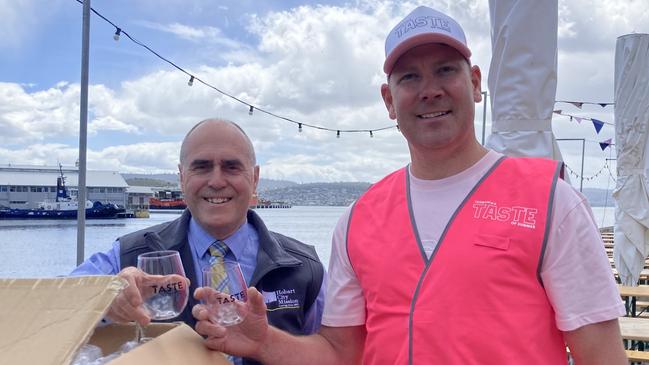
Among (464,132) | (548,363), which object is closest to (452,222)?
(464,132)

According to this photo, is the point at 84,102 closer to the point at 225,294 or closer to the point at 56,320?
the point at 225,294

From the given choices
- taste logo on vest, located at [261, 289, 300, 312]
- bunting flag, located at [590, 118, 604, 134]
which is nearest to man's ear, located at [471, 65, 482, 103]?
taste logo on vest, located at [261, 289, 300, 312]

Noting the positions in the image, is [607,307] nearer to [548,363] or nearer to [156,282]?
[548,363]

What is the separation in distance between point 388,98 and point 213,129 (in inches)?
31.2

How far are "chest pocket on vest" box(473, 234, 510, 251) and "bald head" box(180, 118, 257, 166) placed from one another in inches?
44.4

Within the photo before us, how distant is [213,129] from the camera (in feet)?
7.36

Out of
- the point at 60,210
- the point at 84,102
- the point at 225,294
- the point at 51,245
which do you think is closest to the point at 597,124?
the point at 84,102

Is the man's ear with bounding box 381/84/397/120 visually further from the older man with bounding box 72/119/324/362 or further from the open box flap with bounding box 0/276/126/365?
the open box flap with bounding box 0/276/126/365

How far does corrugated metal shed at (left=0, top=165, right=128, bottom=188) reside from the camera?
4959cm

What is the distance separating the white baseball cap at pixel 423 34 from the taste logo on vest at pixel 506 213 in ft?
1.53

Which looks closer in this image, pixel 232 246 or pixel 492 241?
pixel 492 241

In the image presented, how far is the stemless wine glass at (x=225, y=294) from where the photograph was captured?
5.01ft

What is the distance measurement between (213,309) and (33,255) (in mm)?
25994

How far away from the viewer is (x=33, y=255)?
2419cm
